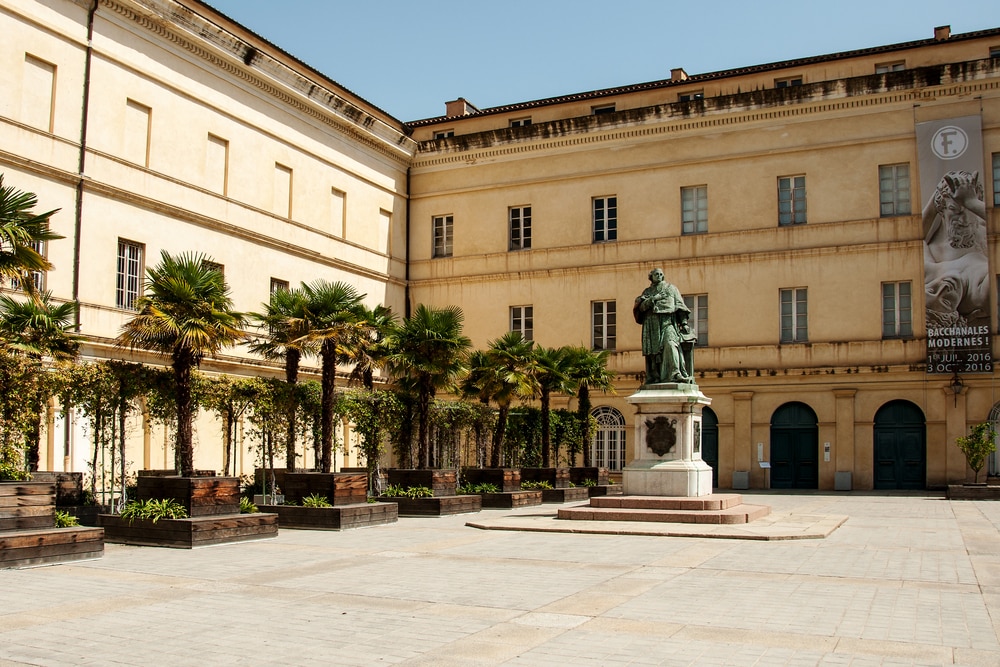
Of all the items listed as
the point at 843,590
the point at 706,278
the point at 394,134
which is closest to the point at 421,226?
the point at 394,134

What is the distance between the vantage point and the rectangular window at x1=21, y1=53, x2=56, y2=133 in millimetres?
24531

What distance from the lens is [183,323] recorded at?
16859mm

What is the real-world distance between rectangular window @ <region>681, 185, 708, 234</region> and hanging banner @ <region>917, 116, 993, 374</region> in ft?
23.3

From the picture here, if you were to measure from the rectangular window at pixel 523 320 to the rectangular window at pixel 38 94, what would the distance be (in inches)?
712

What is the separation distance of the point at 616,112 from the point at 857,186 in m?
8.75

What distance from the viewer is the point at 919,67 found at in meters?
33.9

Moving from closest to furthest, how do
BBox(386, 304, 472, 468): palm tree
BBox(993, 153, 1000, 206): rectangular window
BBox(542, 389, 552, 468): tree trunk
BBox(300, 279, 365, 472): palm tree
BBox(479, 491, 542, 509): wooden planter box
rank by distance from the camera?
BBox(300, 279, 365, 472): palm tree → BBox(386, 304, 472, 468): palm tree → BBox(479, 491, 542, 509): wooden planter box → BBox(542, 389, 552, 468): tree trunk → BBox(993, 153, 1000, 206): rectangular window

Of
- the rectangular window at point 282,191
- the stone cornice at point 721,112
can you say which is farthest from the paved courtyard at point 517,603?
the stone cornice at point 721,112

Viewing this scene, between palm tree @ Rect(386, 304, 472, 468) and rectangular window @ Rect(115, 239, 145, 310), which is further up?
rectangular window @ Rect(115, 239, 145, 310)

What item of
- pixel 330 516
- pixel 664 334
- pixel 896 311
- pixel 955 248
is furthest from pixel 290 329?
pixel 955 248

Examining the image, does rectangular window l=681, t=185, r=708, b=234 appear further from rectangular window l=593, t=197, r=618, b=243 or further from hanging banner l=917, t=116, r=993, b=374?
hanging banner l=917, t=116, r=993, b=374

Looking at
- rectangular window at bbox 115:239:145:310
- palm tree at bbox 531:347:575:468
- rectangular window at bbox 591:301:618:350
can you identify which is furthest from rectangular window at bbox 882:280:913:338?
rectangular window at bbox 115:239:145:310

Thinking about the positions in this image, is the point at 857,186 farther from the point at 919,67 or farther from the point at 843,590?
the point at 843,590

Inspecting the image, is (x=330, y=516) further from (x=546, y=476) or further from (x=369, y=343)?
(x=546, y=476)
